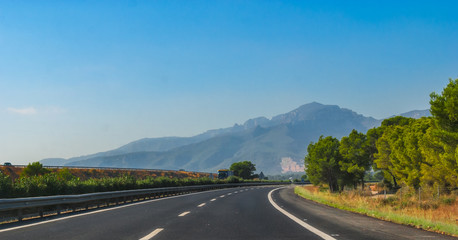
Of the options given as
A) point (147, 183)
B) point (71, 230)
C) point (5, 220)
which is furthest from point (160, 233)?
point (147, 183)

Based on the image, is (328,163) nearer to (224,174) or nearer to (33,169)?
(224,174)

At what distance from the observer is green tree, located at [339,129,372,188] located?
224 feet

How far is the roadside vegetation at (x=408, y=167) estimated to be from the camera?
17.9 metres

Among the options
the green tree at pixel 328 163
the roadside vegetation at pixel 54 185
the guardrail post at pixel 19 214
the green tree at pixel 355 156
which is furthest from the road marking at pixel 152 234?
the green tree at pixel 328 163

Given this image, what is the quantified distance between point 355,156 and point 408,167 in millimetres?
21608

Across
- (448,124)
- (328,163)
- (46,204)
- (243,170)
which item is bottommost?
(46,204)

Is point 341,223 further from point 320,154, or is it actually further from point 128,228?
point 320,154

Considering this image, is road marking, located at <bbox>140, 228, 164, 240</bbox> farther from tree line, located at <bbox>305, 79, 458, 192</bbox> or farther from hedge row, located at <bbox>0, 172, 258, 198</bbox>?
tree line, located at <bbox>305, 79, 458, 192</bbox>

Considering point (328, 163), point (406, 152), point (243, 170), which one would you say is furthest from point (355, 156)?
point (243, 170)

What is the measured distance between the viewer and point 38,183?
17.6 meters

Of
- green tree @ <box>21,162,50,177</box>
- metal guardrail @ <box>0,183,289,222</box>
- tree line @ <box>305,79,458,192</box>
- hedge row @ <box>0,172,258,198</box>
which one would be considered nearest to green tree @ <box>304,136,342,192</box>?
tree line @ <box>305,79,458,192</box>

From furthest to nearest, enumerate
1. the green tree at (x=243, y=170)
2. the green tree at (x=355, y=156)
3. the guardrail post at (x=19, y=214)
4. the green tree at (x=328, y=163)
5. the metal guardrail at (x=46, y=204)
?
the green tree at (x=243, y=170), the green tree at (x=328, y=163), the green tree at (x=355, y=156), the guardrail post at (x=19, y=214), the metal guardrail at (x=46, y=204)

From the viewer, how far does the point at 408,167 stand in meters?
48.1

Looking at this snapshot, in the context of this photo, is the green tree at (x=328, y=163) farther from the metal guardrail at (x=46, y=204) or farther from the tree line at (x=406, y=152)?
the metal guardrail at (x=46, y=204)
